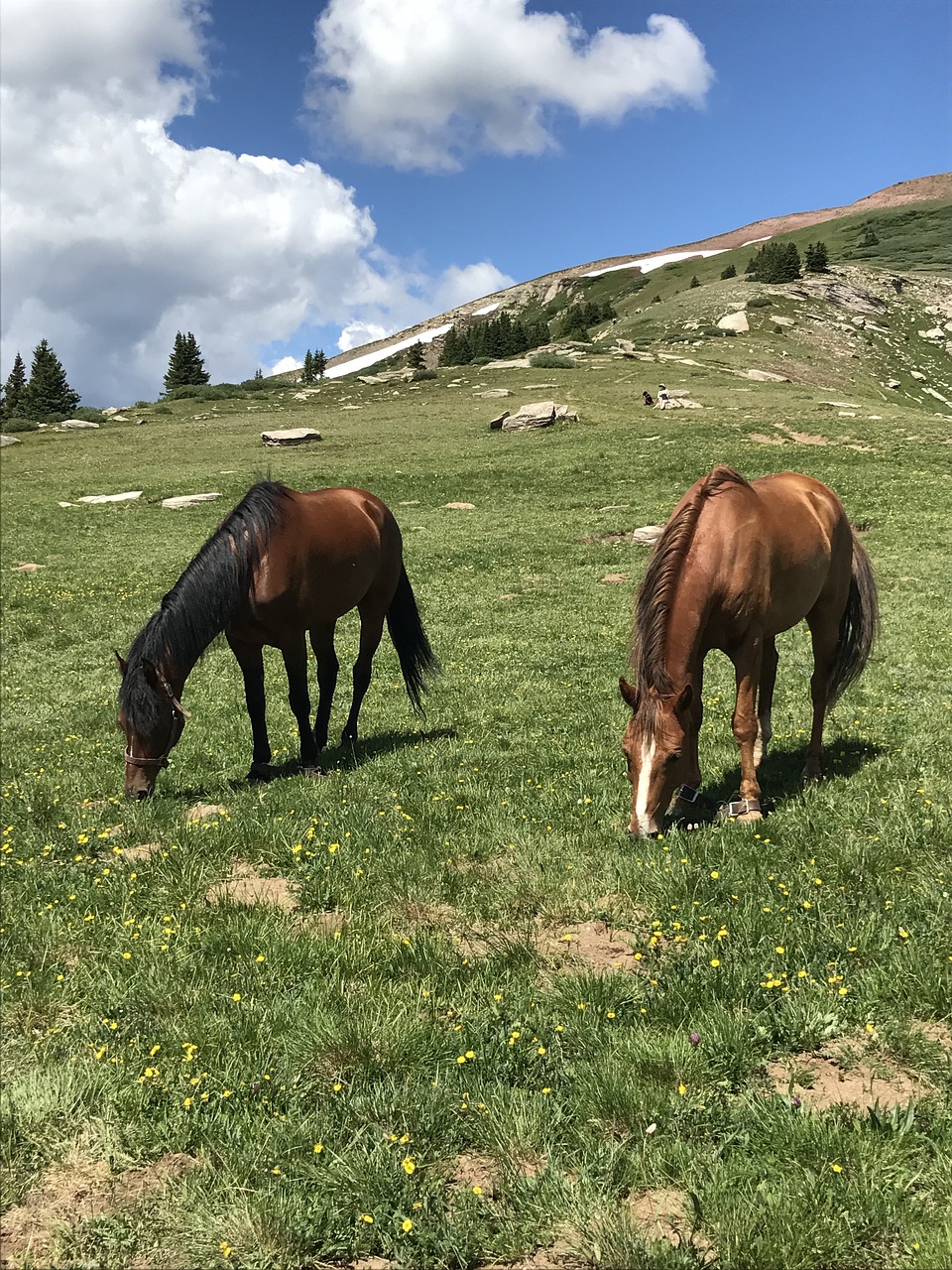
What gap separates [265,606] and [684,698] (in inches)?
182

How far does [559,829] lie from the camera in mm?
6570

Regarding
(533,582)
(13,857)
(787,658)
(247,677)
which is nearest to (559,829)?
(247,677)

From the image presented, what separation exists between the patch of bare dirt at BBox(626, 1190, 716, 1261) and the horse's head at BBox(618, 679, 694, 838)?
9.88 ft

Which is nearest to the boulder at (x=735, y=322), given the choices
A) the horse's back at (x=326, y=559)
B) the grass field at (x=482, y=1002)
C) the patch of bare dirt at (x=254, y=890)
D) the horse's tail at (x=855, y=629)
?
the grass field at (x=482, y=1002)

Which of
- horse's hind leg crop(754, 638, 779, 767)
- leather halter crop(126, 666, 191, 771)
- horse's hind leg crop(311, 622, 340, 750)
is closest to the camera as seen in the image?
leather halter crop(126, 666, 191, 771)

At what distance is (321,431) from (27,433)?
20160mm

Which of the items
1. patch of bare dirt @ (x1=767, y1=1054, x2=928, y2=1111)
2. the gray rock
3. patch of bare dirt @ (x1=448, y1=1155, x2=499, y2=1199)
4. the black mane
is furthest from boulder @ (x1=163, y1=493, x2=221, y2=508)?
patch of bare dirt @ (x1=767, y1=1054, x2=928, y2=1111)

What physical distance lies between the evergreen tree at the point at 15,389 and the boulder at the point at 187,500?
5138 centimetres

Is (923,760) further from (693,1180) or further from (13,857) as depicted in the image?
(13,857)

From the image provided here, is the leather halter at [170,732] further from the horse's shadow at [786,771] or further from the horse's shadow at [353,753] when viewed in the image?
the horse's shadow at [786,771]

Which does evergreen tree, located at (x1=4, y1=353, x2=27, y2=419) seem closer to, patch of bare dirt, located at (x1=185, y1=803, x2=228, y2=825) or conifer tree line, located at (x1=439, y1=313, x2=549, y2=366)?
conifer tree line, located at (x1=439, y1=313, x2=549, y2=366)

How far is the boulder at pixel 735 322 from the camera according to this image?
67.1 metres

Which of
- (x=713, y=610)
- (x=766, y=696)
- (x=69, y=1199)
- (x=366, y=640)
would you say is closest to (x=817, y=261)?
(x=366, y=640)

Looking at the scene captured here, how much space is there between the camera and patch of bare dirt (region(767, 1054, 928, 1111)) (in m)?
3.54
